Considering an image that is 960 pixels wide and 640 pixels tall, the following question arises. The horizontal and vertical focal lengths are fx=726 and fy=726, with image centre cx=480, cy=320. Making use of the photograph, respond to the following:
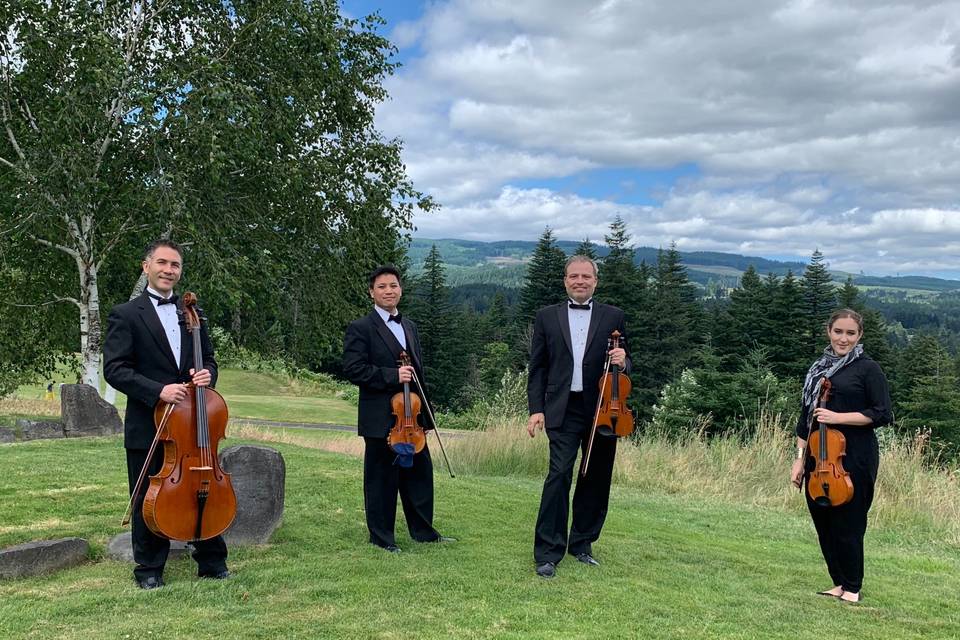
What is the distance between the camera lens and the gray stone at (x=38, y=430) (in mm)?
13156

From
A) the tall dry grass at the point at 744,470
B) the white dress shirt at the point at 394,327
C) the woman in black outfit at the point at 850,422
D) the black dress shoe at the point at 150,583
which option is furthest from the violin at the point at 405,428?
the tall dry grass at the point at 744,470

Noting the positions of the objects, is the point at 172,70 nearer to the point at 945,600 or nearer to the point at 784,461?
the point at 784,461

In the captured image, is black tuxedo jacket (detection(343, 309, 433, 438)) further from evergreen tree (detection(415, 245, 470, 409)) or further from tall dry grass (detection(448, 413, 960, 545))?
evergreen tree (detection(415, 245, 470, 409))

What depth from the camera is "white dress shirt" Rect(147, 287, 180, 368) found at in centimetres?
485

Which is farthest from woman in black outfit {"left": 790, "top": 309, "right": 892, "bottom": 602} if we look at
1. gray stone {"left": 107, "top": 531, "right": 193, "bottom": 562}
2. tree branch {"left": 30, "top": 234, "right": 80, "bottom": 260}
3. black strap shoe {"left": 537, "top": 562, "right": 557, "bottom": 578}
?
tree branch {"left": 30, "top": 234, "right": 80, "bottom": 260}

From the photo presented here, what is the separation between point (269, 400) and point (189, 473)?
104ft

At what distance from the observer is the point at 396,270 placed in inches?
234

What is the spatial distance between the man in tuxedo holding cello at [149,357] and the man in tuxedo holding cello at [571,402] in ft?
7.98

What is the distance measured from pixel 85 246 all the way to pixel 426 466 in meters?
10.6

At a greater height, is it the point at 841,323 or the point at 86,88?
the point at 86,88

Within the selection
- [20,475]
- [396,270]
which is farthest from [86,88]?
[396,270]

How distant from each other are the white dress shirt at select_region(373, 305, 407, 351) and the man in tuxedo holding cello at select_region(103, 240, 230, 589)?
1546mm

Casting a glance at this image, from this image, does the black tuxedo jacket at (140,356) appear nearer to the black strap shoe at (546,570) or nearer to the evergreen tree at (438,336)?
the black strap shoe at (546,570)

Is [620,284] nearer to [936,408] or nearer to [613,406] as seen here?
[936,408]
